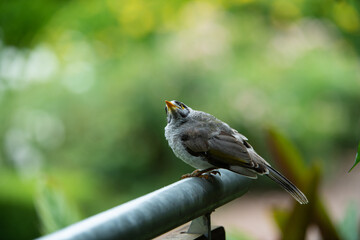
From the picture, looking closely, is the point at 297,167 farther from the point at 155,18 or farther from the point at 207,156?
the point at 155,18

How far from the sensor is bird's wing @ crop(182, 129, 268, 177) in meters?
1.87

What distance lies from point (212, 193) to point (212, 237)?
0.51 ft

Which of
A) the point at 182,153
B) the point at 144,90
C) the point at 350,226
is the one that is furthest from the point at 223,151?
the point at 144,90

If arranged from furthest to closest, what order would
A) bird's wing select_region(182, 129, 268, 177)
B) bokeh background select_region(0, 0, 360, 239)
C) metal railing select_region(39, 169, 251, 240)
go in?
bokeh background select_region(0, 0, 360, 239) < bird's wing select_region(182, 129, 268, 177) < metal railing select_region(39, 169, 251, 240)

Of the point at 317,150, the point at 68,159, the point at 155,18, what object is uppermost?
the point at 155,18

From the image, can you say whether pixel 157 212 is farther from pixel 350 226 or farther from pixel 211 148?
pixel 350 226

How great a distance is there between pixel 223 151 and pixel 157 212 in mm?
839

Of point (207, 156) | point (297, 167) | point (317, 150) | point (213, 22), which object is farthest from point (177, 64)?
point (207, 156)

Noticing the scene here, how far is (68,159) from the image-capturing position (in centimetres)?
766

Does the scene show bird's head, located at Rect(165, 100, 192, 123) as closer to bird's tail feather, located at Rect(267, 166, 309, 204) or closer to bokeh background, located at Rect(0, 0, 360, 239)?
bird's tail feather, located at Rect(267, 166, 309, 204)

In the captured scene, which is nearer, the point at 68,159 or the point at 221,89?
the point at 68,159

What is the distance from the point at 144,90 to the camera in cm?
811

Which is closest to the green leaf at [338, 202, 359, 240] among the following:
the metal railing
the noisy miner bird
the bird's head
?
the noisy miner bird

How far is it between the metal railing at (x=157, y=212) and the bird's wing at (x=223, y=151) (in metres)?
0.25
